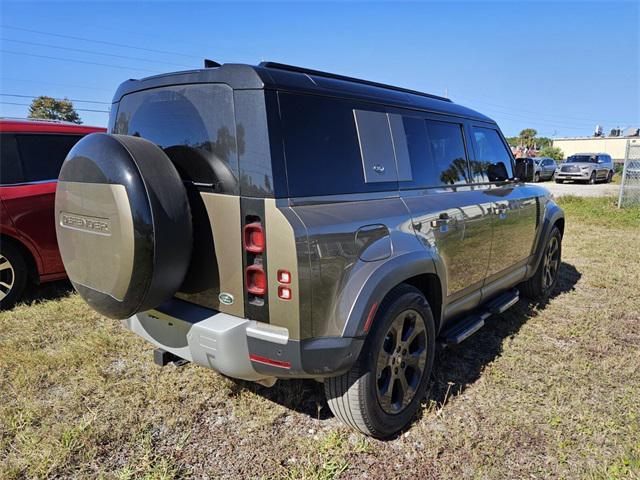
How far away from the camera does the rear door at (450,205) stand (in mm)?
2832

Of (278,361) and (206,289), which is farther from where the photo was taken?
(206,289)

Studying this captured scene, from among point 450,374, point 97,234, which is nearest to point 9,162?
point 97,234

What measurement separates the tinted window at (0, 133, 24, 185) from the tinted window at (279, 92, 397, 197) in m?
3.80

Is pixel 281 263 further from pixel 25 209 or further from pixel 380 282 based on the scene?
pixel 25 209

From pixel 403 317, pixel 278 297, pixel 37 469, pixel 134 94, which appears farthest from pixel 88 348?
pixel 403 317

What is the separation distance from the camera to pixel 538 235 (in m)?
4.61

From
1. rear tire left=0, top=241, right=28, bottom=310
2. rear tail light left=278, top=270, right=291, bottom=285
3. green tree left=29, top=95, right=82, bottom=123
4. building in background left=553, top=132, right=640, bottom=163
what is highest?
green tree left=29, top=95, right=82, bottom=123

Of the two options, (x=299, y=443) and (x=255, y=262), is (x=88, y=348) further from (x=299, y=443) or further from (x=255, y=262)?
(x=255, y=262)

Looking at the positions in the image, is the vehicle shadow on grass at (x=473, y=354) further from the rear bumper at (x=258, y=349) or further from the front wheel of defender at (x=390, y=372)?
the rear bumper at (x=258, y=349)

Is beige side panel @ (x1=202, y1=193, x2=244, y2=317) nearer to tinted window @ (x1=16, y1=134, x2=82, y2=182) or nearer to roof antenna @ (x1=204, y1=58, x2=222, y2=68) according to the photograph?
roof antenna @ (x1=204, y1=58, x2=222, y2=68)

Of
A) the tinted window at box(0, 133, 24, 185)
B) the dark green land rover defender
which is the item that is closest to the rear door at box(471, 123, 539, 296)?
the dark green land rover defender

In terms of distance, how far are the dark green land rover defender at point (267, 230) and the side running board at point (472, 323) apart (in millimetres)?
296

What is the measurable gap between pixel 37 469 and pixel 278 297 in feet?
5.28

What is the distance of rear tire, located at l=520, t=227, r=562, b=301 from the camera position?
190 inches
